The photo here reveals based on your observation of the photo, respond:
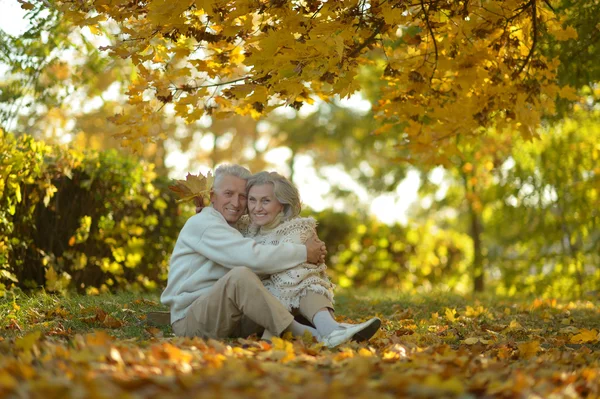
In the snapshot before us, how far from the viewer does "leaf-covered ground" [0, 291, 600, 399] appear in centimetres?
260

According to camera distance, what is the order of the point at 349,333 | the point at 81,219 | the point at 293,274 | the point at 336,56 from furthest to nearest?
the point at 81,219, the point at 293,274, the point at 336,56, the point at 349,333

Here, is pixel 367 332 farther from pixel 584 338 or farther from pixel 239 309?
pixel 584 338

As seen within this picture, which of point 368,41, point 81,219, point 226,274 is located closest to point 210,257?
point 226,274

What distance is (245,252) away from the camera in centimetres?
436

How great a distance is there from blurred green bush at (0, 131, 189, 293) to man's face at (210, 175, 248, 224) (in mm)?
2152

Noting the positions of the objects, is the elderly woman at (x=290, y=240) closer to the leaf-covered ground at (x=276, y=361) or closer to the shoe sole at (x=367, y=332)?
the shoe sole at (x=367, y=332)

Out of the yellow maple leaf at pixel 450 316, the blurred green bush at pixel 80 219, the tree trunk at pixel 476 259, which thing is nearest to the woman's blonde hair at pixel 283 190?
the yellow maple leaf at pixel 450 316

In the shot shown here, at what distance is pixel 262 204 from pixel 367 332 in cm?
110

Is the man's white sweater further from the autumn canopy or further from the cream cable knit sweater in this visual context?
the autumn canopy

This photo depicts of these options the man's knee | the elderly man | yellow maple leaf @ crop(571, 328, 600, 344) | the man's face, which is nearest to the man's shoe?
the elderly man

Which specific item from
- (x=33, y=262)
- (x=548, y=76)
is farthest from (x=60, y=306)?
(x=548, y=76)

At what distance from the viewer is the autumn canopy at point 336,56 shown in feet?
14.5

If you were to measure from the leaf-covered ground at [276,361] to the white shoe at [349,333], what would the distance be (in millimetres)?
58

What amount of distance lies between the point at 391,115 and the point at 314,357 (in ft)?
8.80
